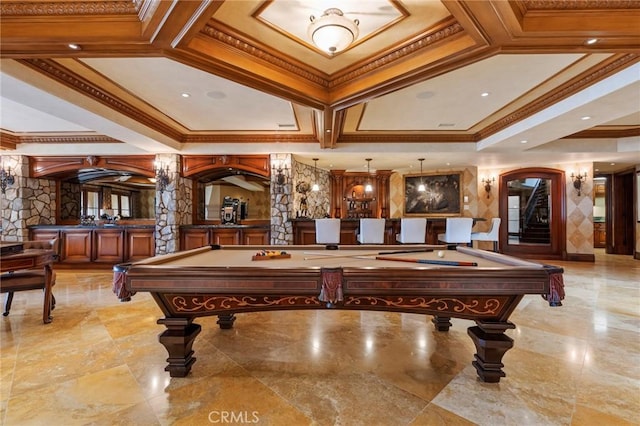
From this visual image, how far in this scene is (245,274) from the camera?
1.87 meters

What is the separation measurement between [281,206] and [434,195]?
5.23 m

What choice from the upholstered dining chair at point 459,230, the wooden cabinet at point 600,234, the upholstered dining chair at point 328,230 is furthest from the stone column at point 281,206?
the wooden cabinet at point 600,234

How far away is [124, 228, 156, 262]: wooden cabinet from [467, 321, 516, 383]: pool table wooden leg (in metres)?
6.39

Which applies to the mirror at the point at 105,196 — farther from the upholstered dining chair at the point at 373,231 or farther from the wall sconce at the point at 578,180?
the wall sconce at the point at 578,180

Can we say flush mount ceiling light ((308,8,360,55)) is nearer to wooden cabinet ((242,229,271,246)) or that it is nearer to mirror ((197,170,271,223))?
wooden cabinet ((242,229,271,246))

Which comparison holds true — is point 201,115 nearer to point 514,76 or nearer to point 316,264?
point 316,264

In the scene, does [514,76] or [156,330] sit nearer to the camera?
[156,330]

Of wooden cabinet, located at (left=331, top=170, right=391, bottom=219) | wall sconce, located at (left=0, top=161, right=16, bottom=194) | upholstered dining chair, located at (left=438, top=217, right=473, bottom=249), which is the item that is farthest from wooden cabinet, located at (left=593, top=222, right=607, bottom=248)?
wall sconce, located at (left=0, top=161, right=16, bottom=194)

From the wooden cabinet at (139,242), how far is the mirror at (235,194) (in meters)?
1.22

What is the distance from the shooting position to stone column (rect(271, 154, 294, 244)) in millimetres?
6078

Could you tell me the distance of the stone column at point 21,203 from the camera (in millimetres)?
6055

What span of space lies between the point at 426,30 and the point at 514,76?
1495mm

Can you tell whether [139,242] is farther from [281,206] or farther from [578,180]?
[578,180]

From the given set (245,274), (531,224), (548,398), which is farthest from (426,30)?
(531,224)
